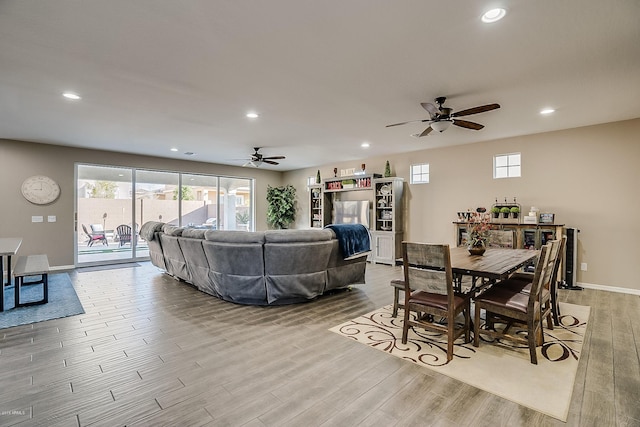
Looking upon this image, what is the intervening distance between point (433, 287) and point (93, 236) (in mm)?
7851

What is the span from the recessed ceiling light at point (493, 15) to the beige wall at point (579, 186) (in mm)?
3341

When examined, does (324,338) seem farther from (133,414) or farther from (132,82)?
(132,82)

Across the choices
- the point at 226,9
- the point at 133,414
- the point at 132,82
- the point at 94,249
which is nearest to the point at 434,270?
the point at 133,414

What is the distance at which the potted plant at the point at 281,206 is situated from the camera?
33.2ft

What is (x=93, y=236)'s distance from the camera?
7332mm

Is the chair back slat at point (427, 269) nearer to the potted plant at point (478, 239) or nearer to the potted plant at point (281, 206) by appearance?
the potted plant at point (478, 239)

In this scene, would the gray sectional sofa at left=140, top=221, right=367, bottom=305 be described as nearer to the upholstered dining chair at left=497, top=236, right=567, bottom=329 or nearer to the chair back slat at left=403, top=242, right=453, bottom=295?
the chair back slat at left=403, top=242, right=453, bottom=295

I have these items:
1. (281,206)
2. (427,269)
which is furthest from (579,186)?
(281,206)

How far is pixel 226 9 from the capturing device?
2.18m

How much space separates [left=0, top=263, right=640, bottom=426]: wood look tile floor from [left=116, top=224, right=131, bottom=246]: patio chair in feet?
14.1

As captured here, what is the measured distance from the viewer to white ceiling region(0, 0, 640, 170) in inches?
87.6

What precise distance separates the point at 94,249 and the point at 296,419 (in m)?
7.59

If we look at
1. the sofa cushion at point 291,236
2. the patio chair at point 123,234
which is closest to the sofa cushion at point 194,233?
the sofa cushion at point 291,236

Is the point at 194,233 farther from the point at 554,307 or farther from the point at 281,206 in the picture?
the point at 281,206
